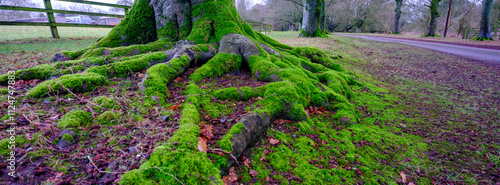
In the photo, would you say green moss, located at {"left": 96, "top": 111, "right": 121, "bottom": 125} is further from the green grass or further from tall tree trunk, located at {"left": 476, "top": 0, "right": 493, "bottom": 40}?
tall tree trunk, located at {"left": 476, "top": 0, "right": 493, "bottom": 40}

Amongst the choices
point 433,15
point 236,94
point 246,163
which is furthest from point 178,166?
point 433,15

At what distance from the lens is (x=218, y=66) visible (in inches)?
184

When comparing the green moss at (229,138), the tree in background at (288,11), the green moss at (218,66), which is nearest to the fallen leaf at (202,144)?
the green moss at (229,138)

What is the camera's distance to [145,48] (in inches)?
205

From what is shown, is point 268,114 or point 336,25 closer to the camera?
point 268,114

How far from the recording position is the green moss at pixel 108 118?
2524mm

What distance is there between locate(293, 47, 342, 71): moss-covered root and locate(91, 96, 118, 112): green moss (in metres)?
5.82

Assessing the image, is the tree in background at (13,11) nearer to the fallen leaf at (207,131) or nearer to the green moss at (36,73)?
the green moss at (36,73)

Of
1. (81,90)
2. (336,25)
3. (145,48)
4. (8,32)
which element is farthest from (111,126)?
(336,25)

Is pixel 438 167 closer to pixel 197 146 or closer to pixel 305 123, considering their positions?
pixel 305 123

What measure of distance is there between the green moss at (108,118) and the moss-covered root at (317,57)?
5.94 m

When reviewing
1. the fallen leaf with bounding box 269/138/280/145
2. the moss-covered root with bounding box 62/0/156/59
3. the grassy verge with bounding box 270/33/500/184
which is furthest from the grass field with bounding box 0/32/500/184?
the moss-covered root with bounding box 62/0/156/59

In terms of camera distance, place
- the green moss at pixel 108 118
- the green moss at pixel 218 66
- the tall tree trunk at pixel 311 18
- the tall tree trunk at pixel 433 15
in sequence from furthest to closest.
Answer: the tall tree trunk at pixel 433 15, the tall tree trunk at pixel 311 18, the green moss at pixel 218 66, the green moss at pixel 108 118

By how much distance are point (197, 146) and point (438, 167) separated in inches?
131
